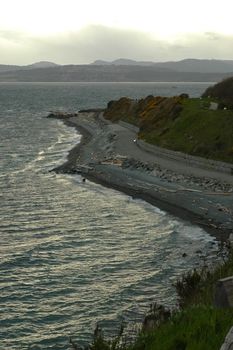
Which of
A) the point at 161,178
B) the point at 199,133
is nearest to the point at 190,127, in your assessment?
the point at 199,133

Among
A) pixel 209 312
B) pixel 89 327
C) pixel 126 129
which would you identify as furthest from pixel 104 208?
pixel 126 129

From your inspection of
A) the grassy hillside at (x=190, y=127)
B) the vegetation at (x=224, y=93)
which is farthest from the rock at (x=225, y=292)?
the vegetation at (x=224, y=93)

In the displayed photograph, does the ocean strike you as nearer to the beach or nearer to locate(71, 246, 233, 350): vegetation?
the beach

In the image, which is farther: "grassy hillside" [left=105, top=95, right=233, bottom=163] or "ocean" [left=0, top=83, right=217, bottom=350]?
"grassy hillside" [left=105, top=95, right=233, bottom=163]

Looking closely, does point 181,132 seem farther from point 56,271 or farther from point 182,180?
point 56,271

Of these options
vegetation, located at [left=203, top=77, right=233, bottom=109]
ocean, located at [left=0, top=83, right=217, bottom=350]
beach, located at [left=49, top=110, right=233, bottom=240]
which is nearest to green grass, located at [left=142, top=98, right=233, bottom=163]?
beach, located at [left=49, top=110, right=233, bottom=240]

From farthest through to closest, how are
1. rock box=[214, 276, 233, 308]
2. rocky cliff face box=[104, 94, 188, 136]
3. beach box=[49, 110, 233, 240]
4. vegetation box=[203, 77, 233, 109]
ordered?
rocky cliff face box=[104, 94, 188, 136]
vegetation box=[203, 77, 233, 109]
beach box=[49, 110, 233, 240]
rock box=[214, 276, 233, 308]
